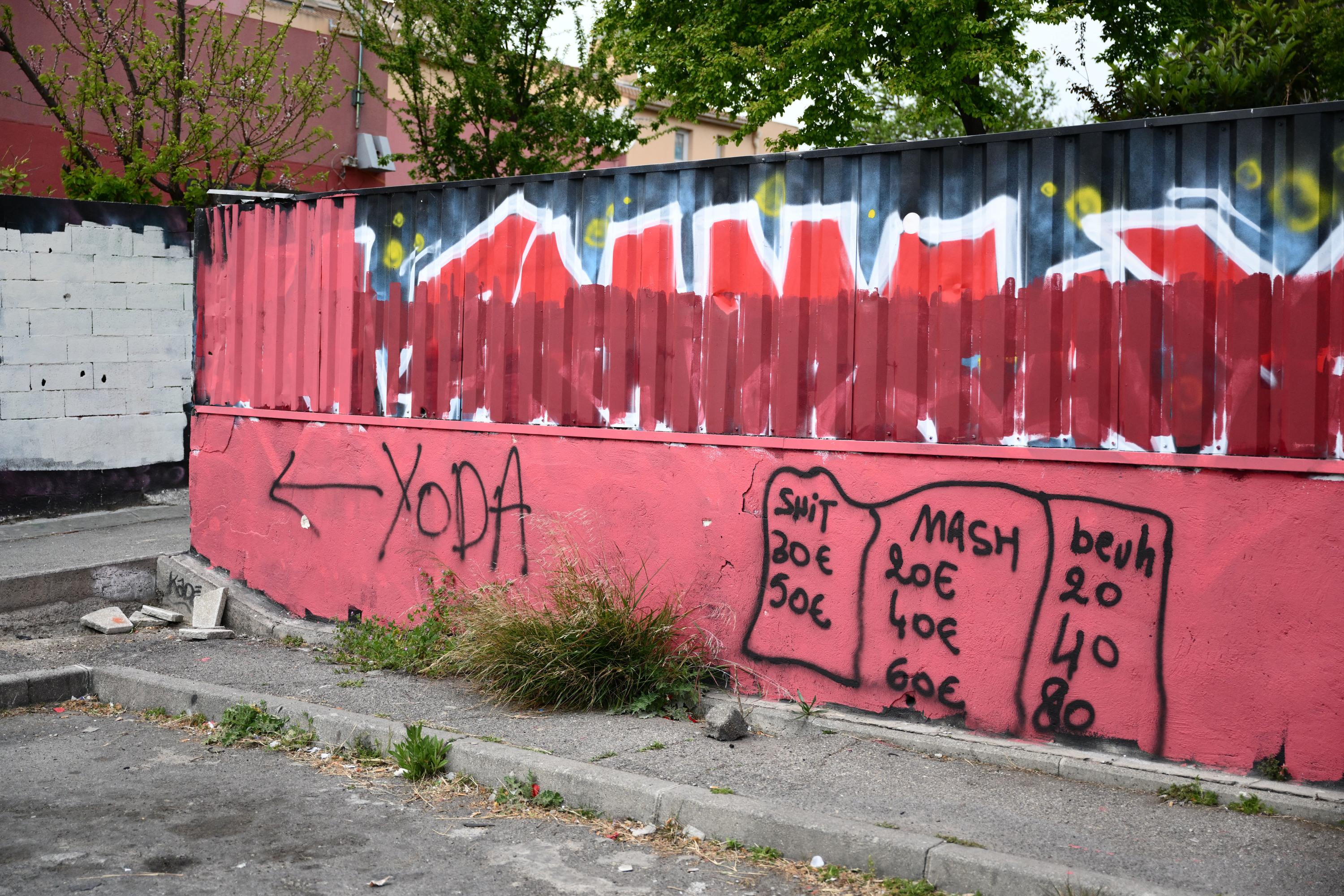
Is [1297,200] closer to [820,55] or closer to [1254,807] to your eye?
[1254,807]

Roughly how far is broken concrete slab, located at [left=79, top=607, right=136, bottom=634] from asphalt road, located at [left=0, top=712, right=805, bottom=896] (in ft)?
8.41

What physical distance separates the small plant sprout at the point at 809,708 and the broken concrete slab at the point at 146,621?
4.94 m

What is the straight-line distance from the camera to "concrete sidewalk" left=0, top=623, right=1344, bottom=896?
369 cm

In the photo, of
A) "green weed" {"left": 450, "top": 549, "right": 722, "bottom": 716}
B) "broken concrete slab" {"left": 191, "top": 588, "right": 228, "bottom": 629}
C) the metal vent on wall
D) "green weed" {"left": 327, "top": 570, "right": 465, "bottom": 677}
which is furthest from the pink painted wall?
the metal vent on wall

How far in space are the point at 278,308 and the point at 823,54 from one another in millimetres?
10160

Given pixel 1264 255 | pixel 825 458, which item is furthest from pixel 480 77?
pixel 1264 255

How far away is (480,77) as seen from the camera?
16281 mm

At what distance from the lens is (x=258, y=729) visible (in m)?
5.46

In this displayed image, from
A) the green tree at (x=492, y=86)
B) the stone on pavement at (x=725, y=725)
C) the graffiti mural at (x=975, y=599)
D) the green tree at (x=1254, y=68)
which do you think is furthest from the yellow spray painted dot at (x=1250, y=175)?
the green tree at (x=492, y=86)

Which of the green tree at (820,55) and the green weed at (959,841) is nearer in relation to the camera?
the green weed at (959,841)

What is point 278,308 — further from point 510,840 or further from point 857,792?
point 857,792

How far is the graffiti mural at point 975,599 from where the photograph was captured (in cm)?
468

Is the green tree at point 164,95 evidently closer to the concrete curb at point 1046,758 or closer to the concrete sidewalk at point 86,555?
the concrete sidewalk at point 86,555

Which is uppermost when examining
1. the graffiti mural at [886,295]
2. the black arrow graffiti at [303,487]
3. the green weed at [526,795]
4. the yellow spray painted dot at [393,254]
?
the yellow spray painted dot at [393,254]
